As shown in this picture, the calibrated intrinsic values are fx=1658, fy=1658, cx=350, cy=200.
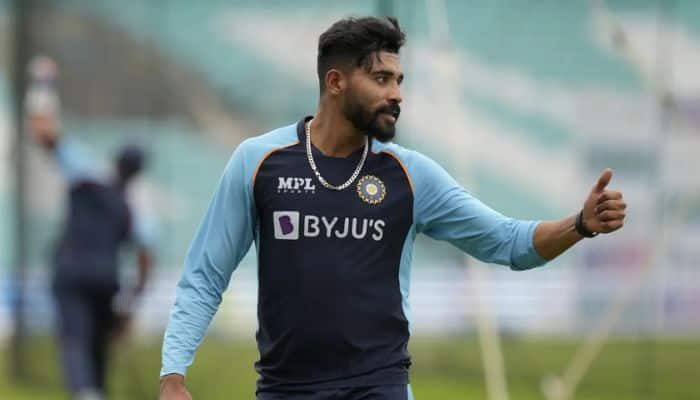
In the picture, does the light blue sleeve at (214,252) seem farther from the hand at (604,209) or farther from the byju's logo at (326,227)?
the hand at (604,209)

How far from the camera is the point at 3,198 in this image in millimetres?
17250

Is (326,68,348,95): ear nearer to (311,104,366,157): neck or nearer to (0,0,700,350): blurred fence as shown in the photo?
(311,104,366,157): neck

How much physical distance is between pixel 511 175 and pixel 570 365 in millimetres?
1467

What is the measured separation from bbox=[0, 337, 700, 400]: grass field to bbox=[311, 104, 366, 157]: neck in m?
6.39

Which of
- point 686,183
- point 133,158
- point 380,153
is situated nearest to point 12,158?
point 133,158

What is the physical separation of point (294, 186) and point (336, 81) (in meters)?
0.40

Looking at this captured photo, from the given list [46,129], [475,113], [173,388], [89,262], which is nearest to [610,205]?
[173,388]

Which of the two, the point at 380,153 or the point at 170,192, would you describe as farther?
the point at 170,192

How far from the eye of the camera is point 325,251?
5.39 m

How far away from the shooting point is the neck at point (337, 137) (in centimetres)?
552

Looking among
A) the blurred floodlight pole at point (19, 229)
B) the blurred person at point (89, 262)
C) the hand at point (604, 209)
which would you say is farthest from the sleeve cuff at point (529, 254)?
the blurred floodlight pole at point (19, 229)

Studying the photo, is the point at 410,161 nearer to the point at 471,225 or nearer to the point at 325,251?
the point at 471,225

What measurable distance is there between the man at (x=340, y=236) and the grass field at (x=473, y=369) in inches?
251

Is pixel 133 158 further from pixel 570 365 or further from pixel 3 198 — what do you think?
pixel 3 198
